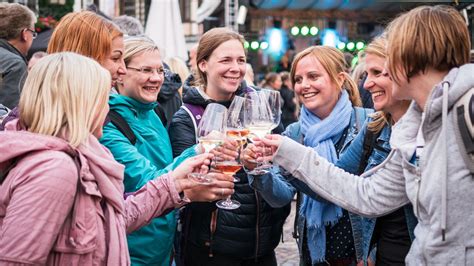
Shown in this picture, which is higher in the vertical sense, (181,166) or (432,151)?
(432,151)

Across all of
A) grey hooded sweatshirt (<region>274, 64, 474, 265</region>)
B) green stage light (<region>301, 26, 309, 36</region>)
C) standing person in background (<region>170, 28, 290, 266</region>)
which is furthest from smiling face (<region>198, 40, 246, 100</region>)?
green stage light (<region>301, 26, 309, 36</region>)

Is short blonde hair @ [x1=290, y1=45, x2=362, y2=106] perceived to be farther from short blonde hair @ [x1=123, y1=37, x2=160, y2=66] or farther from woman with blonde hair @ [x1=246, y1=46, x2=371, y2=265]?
short blonde hair @ [x1=123, y1=37, x2=160, y2=66]

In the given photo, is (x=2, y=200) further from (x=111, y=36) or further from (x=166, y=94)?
(x=166, y=94)

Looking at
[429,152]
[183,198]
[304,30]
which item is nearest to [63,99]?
[183,198]

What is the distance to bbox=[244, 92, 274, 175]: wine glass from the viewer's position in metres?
3.02

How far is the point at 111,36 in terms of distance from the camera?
10.8ft

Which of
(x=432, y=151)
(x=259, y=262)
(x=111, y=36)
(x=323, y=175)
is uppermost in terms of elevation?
(x=111, y=36)

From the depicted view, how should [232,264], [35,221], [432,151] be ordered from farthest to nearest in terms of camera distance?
[232,264] → [432,151] → [35,221]

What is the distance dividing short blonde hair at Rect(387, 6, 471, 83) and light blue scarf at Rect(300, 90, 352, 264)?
1104mm

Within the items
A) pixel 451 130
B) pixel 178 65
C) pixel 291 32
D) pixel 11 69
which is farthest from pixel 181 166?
pixel 291 32

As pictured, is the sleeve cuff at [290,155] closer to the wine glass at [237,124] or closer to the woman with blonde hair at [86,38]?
the wine glass at [237,124]

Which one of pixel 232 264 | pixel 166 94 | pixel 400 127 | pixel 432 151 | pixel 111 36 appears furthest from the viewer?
pixel 166 94

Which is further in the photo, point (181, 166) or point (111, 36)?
point (111, 36)

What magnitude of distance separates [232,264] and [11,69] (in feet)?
10.3
